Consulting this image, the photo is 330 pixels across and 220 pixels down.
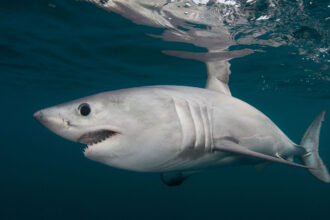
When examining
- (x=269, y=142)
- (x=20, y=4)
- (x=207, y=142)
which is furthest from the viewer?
(x=20, y=4)

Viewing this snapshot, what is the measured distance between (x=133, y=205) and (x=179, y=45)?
13430 mm

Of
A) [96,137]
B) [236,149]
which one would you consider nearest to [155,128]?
[96,137]

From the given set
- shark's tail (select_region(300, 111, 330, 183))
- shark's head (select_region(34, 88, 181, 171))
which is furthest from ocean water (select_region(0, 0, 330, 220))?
shark's head (select_region(34, 88, 181, 171))

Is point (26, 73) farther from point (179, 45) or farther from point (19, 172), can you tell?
Result: point (19, 172)

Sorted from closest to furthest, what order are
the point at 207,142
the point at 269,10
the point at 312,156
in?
the point at 207,142
the point at 312,156
the point at 269,10

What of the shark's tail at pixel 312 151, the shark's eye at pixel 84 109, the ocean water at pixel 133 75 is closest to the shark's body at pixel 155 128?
the shark's eye at pixel 84 109

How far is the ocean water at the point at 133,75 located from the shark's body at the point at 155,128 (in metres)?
5.25

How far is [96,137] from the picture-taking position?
2.29 meters

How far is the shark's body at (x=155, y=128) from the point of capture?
2.17 metres

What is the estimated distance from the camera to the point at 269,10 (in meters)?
7.05

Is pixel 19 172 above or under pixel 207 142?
under

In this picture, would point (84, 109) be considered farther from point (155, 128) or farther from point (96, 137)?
point (155, 128)

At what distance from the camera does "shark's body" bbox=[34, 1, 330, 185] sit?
2.17 m

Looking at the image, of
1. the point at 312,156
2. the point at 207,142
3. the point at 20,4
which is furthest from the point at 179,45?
the point at 207,142
